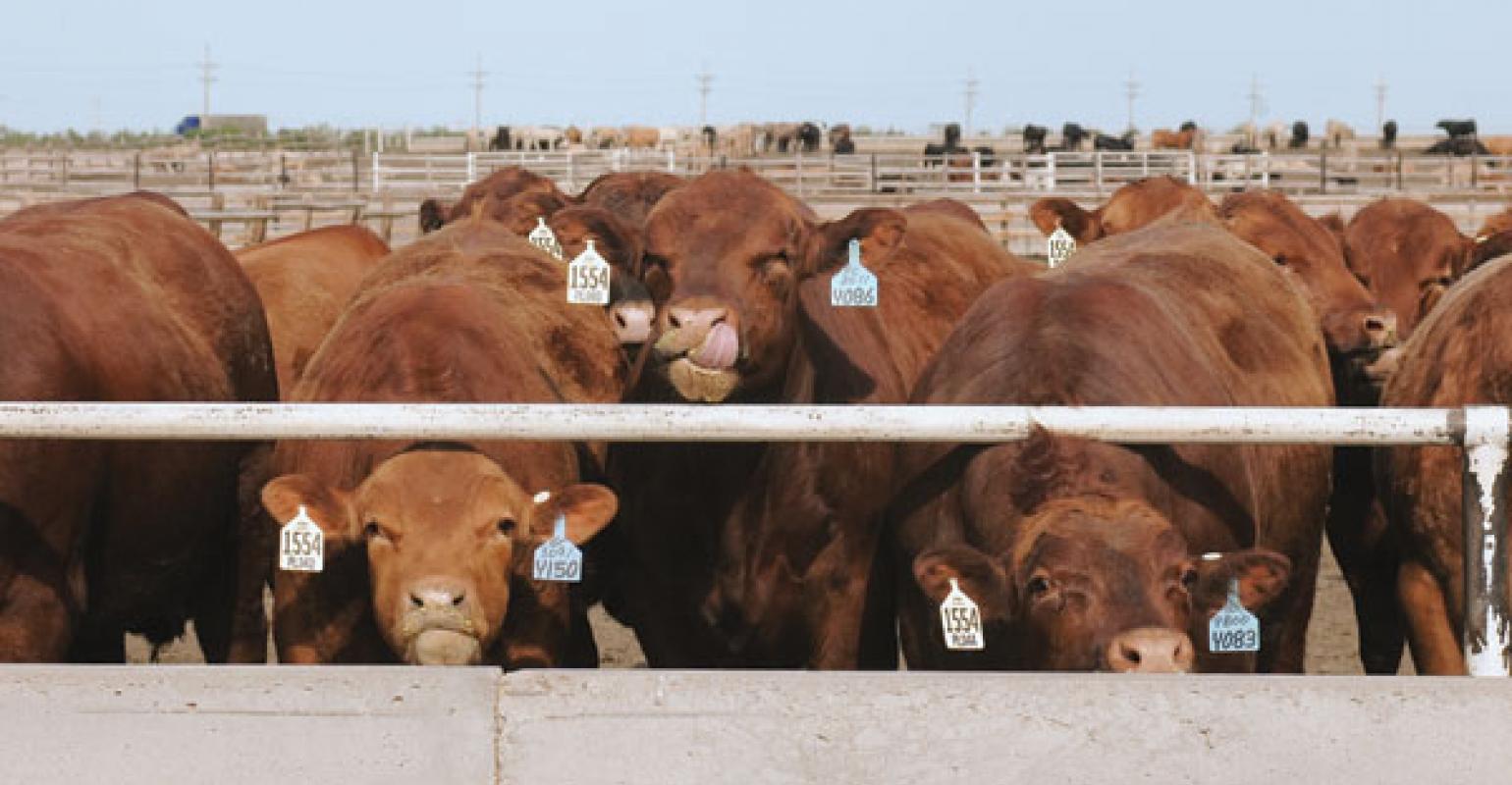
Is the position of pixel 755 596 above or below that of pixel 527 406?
below

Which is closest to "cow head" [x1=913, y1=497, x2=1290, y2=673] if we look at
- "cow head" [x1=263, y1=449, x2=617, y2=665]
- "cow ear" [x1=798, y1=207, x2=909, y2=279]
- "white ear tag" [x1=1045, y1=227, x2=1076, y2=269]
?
"cow head" [x1=263, y1=449, x2=617, y2=665]

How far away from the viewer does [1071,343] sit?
546cm

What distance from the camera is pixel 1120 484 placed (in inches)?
197

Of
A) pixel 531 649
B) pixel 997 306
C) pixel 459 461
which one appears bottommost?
pixel 531 649

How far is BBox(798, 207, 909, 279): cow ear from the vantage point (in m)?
6.45

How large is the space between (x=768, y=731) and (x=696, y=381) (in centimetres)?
182

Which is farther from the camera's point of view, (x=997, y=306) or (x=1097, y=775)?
(x=997, y=306)

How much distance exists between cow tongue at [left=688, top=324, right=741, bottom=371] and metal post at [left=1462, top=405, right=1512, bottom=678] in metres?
2.10

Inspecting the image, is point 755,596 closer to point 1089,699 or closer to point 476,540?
point 476,540

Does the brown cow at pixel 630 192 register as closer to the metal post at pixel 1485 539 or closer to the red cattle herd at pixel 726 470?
the red cattle herd at pixel 726 470

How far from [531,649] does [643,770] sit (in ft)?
5.48

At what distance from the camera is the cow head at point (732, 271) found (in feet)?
19.3

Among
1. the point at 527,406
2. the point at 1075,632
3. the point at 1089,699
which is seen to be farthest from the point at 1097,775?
the point at 527,406

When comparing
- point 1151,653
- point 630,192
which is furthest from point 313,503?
point 630,192
